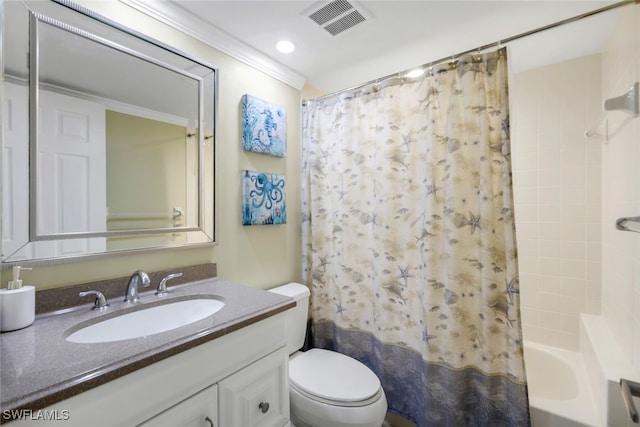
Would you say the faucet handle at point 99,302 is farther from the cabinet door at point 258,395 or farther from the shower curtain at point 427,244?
the shower curtain at point 427,244

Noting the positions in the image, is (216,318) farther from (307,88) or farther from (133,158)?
(307,88)

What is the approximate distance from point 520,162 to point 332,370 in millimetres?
1937


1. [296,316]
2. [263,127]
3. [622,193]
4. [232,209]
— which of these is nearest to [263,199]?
[232,209]

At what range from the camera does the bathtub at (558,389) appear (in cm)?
137

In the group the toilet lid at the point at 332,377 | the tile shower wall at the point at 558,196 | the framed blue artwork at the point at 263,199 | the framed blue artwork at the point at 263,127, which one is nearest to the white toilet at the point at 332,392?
the toilet lid at the point at 332,377

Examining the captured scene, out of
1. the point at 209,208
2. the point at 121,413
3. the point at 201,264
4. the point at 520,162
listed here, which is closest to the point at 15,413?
the point at 121,413

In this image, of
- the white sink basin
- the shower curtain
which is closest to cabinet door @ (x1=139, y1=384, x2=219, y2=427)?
the white sink basin

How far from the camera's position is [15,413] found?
21.9 inches

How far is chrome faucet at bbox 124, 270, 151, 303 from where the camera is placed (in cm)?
115

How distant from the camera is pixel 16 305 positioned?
0.88 meters

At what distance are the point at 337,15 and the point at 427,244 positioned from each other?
1.26 metres

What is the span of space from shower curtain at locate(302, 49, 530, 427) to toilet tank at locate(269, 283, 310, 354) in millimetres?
245

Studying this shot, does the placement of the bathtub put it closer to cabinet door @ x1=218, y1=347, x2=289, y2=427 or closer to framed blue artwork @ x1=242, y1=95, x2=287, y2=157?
cabinet door @ x1=218, y1=347, x2=289, y2=427

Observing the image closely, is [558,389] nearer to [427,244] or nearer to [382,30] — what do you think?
[427,244]
